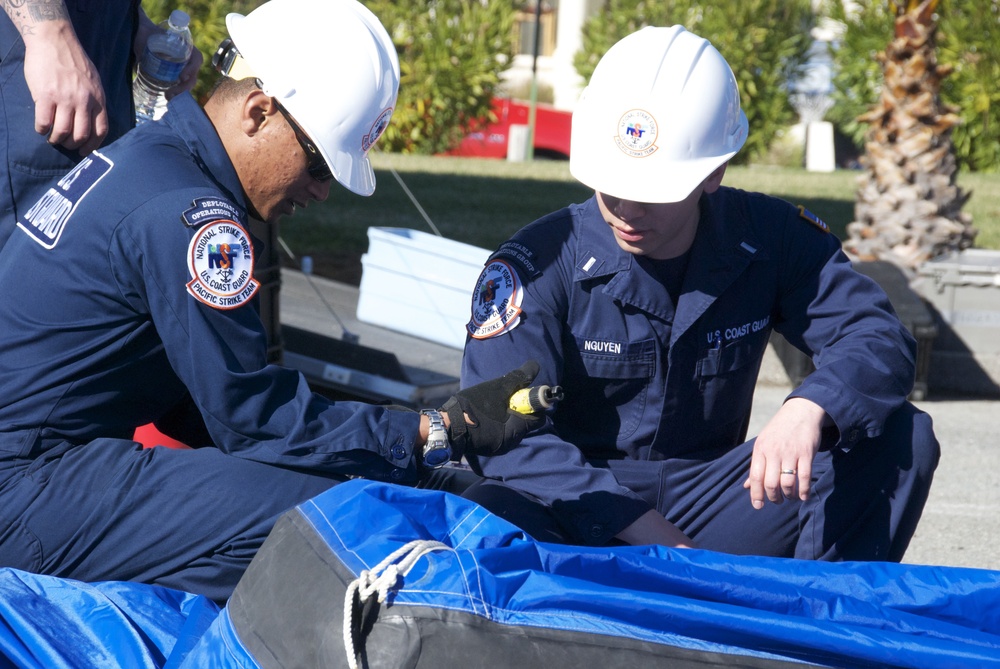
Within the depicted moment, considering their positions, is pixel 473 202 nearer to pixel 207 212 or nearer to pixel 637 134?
pixel 637 134

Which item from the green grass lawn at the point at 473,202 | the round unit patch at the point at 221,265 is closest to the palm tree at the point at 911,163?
the green grass lawn at the point at 473,202

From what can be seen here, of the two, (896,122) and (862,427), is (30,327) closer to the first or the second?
(862,427)

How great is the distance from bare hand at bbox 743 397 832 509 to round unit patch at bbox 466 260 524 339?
0.61 m

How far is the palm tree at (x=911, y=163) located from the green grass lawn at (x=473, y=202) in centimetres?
207

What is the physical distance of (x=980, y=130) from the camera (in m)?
15.6

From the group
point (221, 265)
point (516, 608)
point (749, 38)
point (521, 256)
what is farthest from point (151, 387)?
point (749, 38)

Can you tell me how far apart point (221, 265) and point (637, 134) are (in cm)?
97

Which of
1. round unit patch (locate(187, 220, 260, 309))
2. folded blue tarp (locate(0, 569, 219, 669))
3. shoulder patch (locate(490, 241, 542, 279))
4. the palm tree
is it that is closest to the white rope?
folded blue tarp (locate(0, 569, 219, 669))

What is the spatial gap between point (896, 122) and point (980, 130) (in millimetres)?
10006

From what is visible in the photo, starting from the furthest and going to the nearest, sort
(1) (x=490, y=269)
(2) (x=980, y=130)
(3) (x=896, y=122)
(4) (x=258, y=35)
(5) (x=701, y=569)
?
(2) (x=980, y=130) → (3) (x=896, y=122) → (1) (x=490, y=269) → (4) (x=258, y=35) → (5) (x=701, y=569)

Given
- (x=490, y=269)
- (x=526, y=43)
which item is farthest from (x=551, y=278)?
(x=526, y=43)

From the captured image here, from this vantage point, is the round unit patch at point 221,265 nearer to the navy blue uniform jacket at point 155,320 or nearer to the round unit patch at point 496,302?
the navy blue uniform jacket at point 155,320

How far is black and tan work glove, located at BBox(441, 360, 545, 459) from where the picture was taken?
231cm

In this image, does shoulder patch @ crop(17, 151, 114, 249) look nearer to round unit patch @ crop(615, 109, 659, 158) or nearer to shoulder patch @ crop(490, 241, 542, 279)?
shoulder patch @ crop(490, 241, 542, 279)
